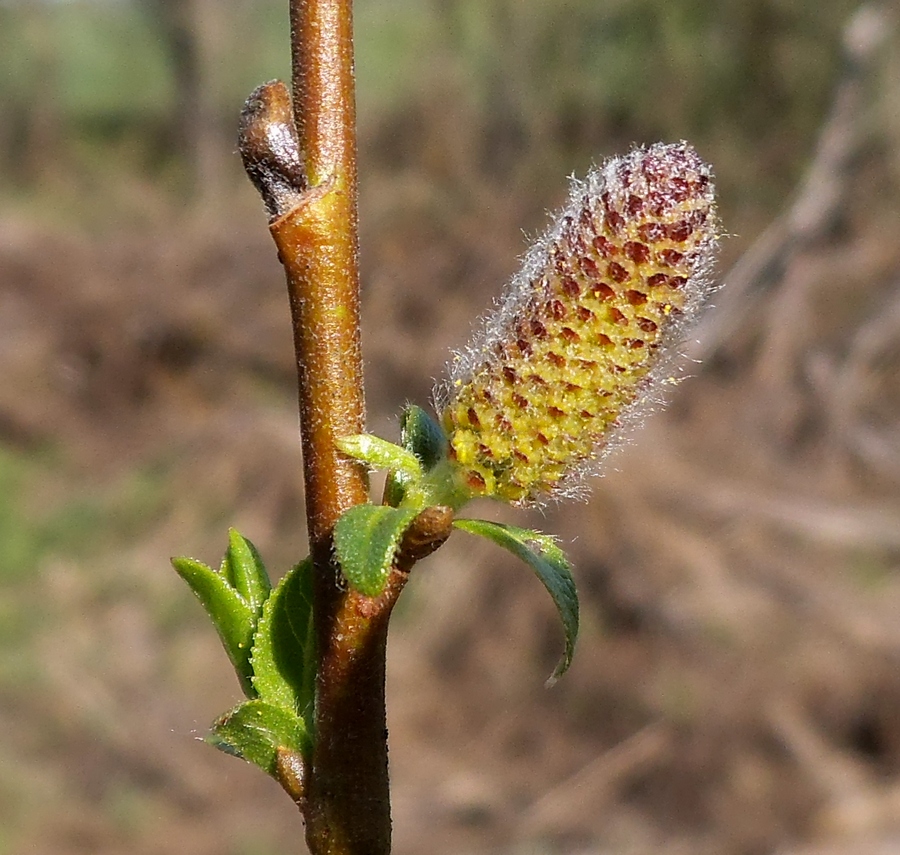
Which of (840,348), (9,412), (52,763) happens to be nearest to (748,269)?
(840,348)

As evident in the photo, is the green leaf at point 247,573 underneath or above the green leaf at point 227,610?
above

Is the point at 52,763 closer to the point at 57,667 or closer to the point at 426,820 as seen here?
the point at 57,667

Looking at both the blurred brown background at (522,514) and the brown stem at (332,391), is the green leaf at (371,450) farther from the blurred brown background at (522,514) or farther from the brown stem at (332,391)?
the blurred brown background at (522,514)

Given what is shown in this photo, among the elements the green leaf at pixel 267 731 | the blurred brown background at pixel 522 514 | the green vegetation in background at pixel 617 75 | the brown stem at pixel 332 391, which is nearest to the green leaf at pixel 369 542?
the brown stem at pixel 332 391

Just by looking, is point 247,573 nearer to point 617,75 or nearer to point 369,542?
point 369,542

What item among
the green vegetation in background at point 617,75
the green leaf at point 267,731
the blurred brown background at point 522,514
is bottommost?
the green leaf at point 267,731

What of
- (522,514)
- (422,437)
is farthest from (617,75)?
(422,437)
